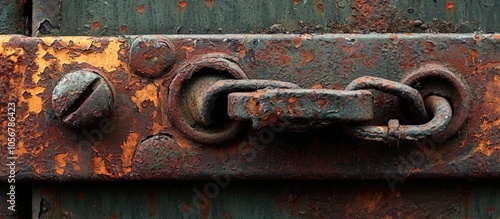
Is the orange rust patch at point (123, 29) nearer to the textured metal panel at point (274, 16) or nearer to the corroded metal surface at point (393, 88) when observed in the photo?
the textured metal panel at point (274, 16)

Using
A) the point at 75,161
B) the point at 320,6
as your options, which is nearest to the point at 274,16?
the point at 320,6

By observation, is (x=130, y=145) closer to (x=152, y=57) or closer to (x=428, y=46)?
(x=152, y=57)

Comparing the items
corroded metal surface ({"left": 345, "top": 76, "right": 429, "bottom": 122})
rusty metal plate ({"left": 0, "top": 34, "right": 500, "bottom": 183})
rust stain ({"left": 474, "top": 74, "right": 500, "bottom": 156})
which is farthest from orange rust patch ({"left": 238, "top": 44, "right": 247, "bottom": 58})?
rust stain ({"left": 474, "top": 74, "right": 500, "bottom": 156})

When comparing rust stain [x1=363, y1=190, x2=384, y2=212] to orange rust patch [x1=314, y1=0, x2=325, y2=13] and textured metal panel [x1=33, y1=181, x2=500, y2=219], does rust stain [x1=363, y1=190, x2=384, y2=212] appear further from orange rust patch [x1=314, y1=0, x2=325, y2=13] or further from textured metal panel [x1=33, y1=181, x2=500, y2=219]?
orange rust patch [x1=314, y1=0, x2=325, y2=13]

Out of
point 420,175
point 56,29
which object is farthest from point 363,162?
point 56,29

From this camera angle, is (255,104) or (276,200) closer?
(255,104)

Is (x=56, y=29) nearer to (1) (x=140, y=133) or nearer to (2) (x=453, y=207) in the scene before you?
(1) (x=140, y=133)
